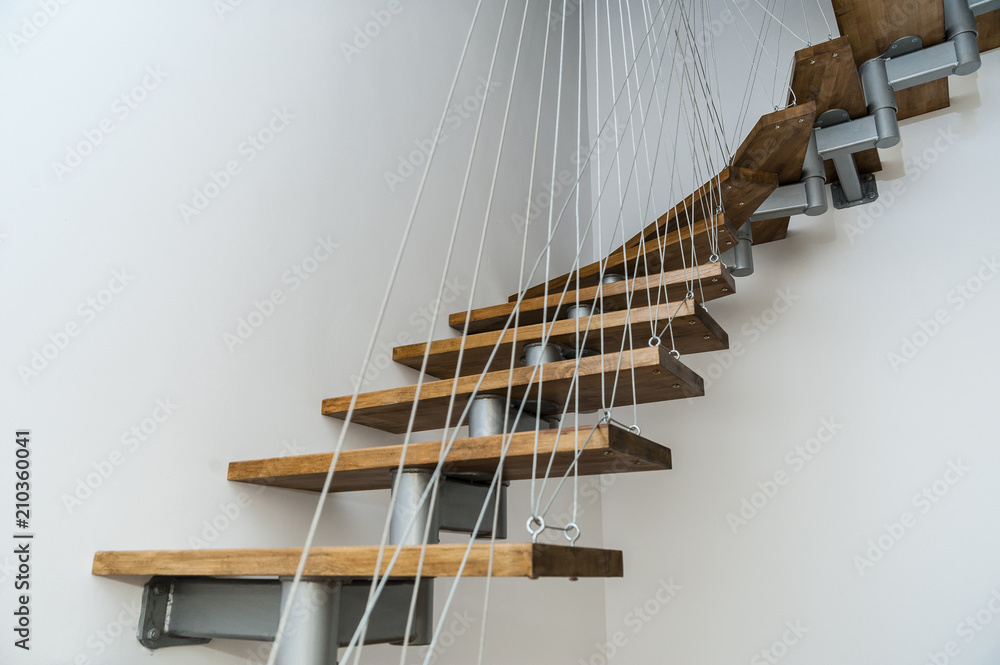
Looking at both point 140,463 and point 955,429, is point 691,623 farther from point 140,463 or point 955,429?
point 140,463

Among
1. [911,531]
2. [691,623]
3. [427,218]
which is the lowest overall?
[691,623]

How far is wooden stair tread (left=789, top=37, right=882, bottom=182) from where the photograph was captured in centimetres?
191

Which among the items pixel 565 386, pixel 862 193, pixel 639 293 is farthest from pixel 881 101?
pixel 565 386

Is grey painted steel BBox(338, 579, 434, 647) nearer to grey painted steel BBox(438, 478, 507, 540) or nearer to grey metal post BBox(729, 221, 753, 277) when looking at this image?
grey painted steel BBox(438, 478, 507, 540)

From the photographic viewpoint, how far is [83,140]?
143 cm

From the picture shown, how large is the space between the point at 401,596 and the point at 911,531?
1.92m

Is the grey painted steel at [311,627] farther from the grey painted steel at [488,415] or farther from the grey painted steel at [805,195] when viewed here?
the grey painted steel at [805,195]

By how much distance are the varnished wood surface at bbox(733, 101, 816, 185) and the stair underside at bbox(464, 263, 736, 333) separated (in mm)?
423

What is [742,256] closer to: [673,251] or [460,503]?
[673,251]

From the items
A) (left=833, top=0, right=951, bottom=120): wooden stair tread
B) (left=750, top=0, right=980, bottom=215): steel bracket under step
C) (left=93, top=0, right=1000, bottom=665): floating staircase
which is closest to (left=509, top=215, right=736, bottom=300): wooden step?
(left=93, top=0, right=1000, bottom=665): floating staircase

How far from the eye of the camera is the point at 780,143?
2.07m

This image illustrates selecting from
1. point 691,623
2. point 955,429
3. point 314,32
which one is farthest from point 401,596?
point 955,429

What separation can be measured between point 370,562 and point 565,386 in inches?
24.5

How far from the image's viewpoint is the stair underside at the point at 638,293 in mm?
1832
